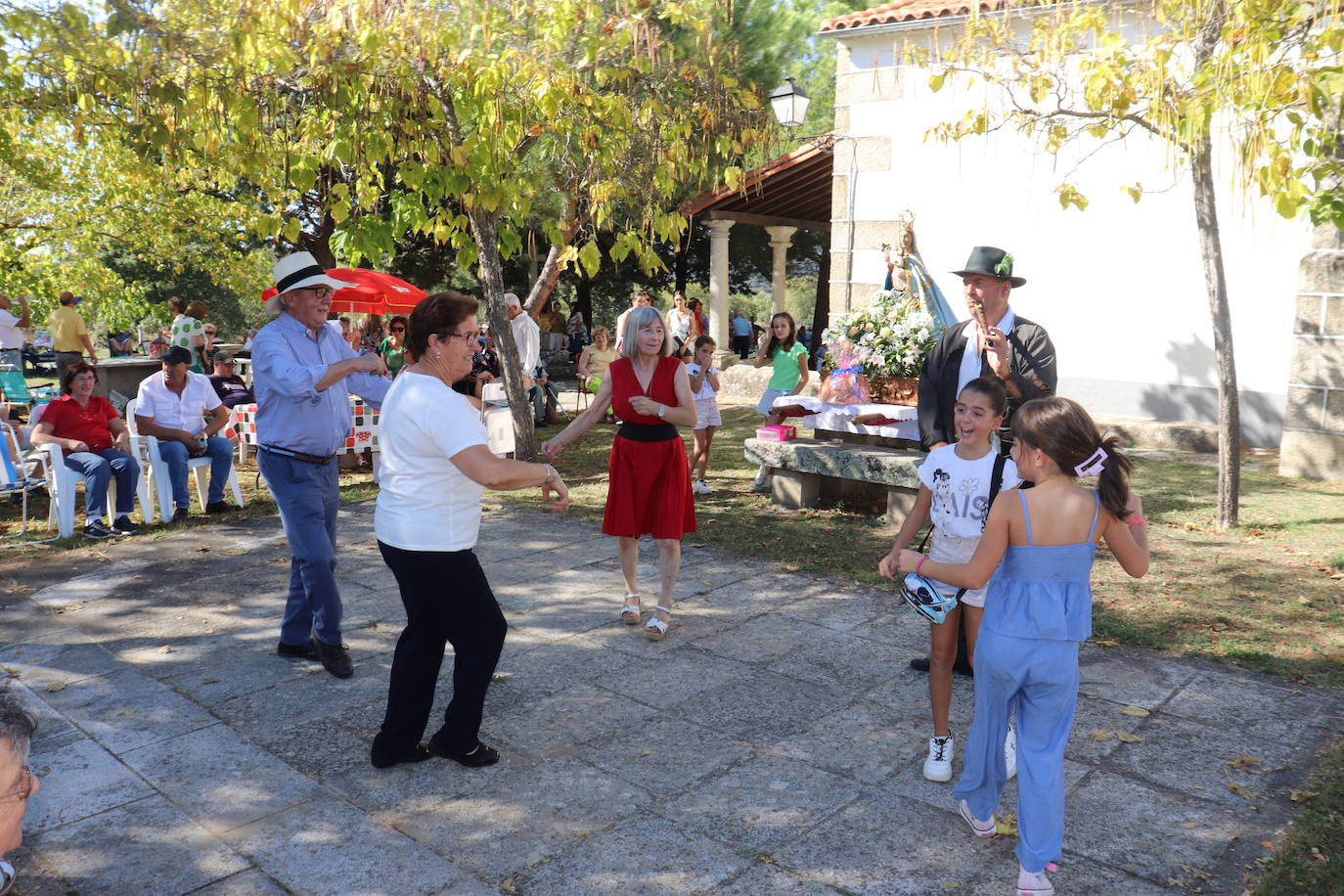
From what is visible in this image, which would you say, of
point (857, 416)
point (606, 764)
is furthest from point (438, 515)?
point (857, 416)

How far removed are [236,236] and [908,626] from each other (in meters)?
16.5

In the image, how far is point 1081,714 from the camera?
4.48m

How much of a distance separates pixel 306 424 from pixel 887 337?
5.25 m

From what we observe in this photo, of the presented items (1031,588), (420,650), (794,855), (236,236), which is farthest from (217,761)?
(236,236)

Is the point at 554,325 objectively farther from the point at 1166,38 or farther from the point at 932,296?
the point at 1166,38

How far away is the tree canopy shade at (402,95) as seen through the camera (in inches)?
273

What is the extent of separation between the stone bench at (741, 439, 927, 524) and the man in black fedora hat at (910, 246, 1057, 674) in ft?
9.92

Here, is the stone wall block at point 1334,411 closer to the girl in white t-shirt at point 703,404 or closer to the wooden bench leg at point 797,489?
the wooden bench leg at point 797,489

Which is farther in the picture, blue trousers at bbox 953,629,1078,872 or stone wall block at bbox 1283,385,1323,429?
stone wall block at bbox 1283,385,1323,429

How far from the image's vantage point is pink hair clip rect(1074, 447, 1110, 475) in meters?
2.95

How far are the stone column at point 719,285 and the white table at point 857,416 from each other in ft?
37.6

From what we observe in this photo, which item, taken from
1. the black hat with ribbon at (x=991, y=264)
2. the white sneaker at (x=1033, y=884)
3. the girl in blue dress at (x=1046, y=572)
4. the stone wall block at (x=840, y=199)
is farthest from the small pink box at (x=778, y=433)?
the stone wall block at (x=840, y=199)

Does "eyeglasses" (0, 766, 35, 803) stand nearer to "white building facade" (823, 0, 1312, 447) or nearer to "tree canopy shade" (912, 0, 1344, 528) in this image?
"tree canopy shade" (912, 0, 1344, 528)

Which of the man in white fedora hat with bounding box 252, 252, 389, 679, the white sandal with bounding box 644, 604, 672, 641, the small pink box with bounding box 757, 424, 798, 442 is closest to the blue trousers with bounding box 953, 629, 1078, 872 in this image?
the white sandal with bounding box 644, 604, 672, 641
